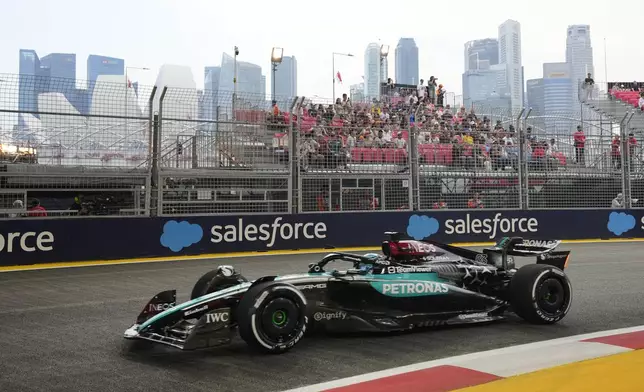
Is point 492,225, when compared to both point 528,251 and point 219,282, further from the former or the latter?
point 219,282

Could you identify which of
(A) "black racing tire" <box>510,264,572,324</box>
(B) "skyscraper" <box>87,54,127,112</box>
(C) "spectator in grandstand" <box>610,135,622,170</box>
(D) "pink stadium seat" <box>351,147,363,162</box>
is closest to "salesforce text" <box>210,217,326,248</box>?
(D) "pink stadium seat" <box>351,147,363,162</box>

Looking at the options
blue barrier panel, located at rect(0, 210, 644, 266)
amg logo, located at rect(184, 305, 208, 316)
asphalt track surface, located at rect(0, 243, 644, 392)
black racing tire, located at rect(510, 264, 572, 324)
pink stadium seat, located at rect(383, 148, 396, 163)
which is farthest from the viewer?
pink stadium seat, located at rect(383, 148, 396, 163)

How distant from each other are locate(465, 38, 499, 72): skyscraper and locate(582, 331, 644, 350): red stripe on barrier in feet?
396

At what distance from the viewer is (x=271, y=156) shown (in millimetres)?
13203

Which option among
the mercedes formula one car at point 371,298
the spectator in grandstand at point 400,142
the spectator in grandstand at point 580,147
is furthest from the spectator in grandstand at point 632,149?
the mercedes formula one car at point 371,298

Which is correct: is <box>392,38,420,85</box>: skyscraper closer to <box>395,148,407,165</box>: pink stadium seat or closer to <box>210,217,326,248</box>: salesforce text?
<box>395,148,407,165</box>: pink stadium seat

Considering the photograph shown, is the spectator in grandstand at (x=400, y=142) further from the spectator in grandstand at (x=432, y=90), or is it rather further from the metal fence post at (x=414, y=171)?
the spectator in grandstand at (x=432, y=90)

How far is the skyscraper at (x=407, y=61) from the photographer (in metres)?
127

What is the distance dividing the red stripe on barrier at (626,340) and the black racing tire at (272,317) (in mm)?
2421

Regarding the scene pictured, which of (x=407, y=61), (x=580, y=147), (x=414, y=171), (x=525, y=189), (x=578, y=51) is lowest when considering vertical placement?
(x=525, y=189)

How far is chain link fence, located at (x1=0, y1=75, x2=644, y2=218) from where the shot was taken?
1102 centimetres

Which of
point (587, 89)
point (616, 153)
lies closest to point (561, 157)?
point (616, 153)

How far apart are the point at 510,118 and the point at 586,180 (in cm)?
262

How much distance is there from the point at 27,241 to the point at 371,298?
7933mm
